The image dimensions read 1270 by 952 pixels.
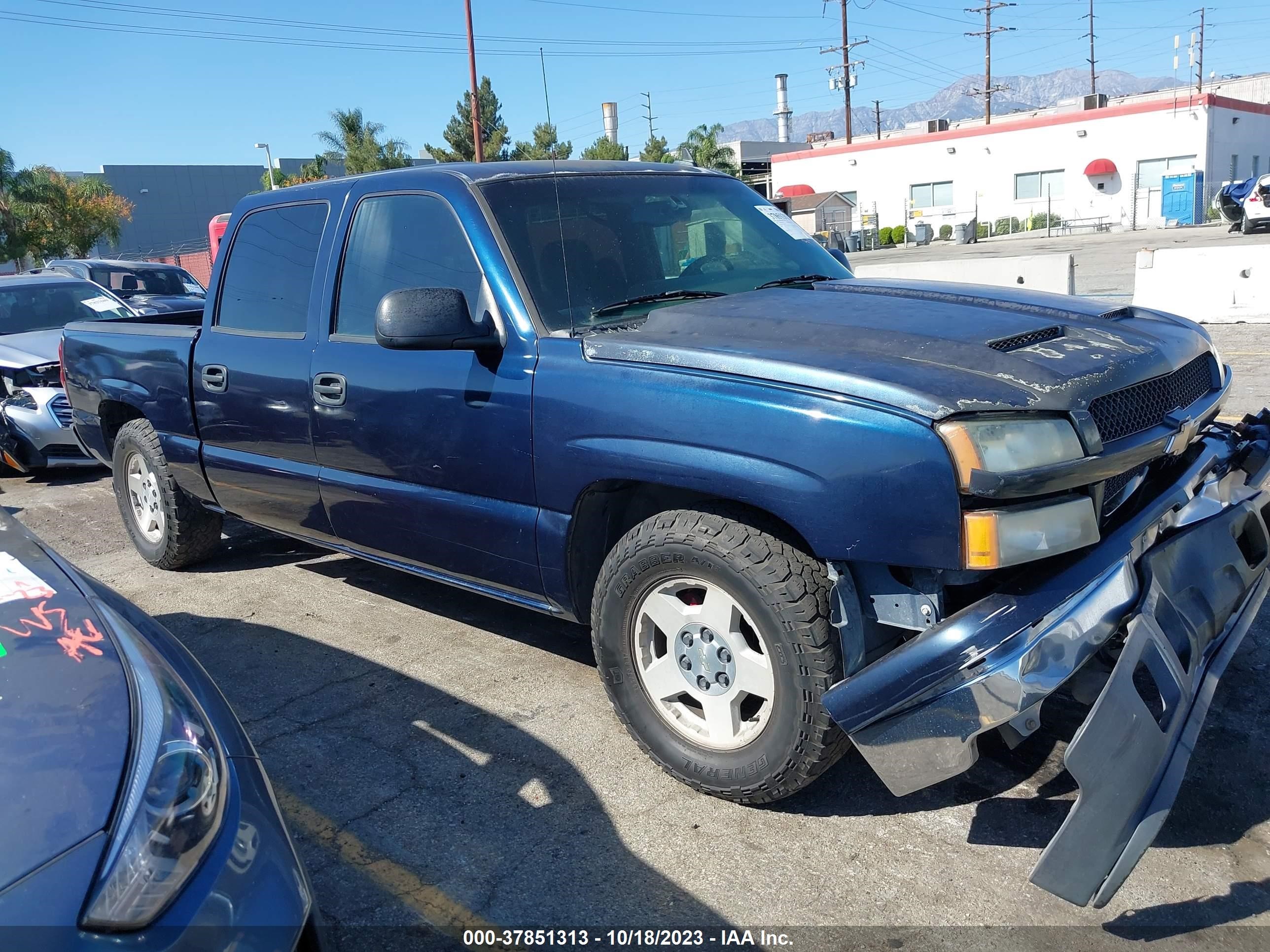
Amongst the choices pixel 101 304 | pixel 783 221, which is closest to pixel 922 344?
pixel 783 221

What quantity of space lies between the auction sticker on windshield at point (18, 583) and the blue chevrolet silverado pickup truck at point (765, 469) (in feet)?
4.03

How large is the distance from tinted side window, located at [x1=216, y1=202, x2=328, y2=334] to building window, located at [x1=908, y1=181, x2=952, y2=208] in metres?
49.0

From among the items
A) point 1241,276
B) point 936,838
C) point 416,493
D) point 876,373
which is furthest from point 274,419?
point 1241,276

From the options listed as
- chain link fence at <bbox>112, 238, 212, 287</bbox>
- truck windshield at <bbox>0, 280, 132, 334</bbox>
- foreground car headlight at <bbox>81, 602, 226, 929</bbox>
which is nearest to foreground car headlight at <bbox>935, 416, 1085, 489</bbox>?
foreground car headlight at <bbox>81, 602, 226, 929</bbox>

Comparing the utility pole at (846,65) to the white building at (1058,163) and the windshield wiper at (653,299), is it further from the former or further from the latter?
the windshield wiper at (653,299)

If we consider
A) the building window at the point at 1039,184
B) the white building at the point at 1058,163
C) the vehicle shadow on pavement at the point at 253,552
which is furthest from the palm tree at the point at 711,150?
the vehicle shadow on pavement at the point at 253,552

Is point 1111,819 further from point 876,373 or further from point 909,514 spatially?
point 876,373

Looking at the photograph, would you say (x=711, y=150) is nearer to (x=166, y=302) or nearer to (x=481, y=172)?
(x=166, y=302)

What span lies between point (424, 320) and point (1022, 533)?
188 cm

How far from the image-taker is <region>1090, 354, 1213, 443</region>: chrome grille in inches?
103

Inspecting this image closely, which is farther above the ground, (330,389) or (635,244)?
(635,244)

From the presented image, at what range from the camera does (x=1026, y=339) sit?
2795 millimetres

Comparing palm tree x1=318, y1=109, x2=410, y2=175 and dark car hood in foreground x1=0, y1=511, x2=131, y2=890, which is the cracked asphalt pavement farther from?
palm tree x1=318, y1=109, x2=410, y2=175

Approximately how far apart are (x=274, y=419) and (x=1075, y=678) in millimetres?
3226
